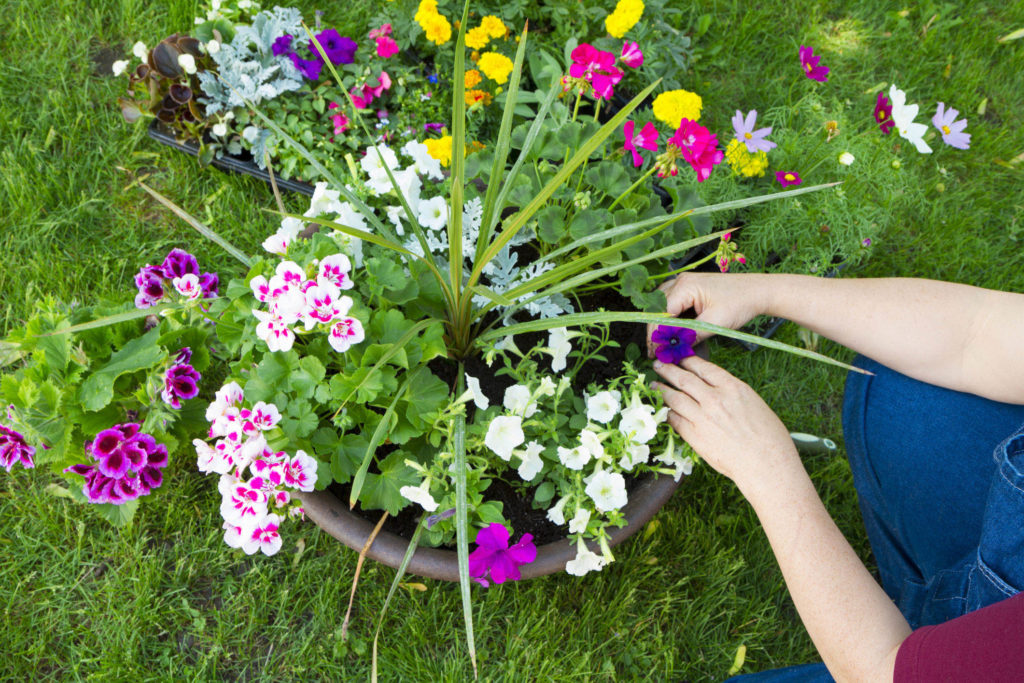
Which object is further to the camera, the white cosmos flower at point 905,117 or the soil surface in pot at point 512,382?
the white cosmos flower at point 905,117

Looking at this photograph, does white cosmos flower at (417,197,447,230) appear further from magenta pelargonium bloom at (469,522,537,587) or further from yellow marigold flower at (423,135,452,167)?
magenta pelargonium bloom at (469,522,537,587)

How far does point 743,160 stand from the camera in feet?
5.41

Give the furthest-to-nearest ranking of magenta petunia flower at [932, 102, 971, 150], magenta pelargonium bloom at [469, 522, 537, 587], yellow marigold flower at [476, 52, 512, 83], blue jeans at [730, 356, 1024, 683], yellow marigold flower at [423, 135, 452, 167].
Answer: magenta petunia flower at [932, 102, 971, 150] < yellow marigold flower at [476, 52, 512, 83] < yellow marigold flower at [423, 135, 452, 167] < blue jeans at [730, 356, 1024, 683] < magenta pelargonium bloom at [469, 522, 537, 587]

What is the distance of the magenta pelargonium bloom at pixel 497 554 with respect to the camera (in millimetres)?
1150

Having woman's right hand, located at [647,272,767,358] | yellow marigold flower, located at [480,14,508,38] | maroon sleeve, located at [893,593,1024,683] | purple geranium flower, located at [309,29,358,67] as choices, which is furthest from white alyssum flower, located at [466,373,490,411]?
purple geranium flower, located at [309,29,358,67]

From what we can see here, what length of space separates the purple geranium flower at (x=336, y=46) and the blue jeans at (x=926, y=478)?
151 cm

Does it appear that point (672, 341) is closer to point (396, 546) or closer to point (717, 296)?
point (717, 296)

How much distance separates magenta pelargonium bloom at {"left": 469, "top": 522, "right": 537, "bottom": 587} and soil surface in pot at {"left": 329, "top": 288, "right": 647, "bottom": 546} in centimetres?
12

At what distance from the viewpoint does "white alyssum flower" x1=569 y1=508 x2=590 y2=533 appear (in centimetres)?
119

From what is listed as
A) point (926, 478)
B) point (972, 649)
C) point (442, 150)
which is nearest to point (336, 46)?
point (442, 150)

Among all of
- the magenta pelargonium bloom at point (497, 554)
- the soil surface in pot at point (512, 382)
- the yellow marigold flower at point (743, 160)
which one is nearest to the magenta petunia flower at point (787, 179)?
the yellow marigold flower at point (743, 160)

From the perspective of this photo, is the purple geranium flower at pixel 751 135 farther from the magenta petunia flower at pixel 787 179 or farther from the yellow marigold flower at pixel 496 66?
the yellow marigold flower at pixel 496 66

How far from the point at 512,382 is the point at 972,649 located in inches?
33.9

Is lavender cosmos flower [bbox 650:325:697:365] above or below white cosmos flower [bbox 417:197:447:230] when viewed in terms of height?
below
